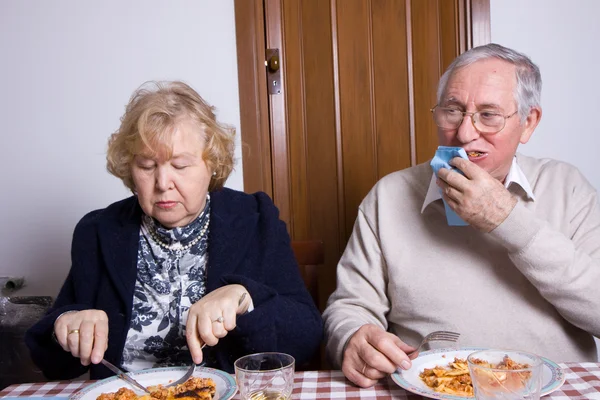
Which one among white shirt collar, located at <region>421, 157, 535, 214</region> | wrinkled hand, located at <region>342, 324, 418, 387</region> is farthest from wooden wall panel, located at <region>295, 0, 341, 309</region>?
wrinkled hand, located at <region>342, 324, 418, 387</region>

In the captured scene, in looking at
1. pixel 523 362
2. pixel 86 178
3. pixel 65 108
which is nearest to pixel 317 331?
pixel 523 362

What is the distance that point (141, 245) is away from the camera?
5.09 feet

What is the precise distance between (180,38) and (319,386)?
1.80 metres

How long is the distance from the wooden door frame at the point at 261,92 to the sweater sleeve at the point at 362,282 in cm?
94

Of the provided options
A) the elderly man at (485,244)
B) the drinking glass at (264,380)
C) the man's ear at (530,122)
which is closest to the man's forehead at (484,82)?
the elderly man at (485,244)

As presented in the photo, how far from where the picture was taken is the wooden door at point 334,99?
2.54 m

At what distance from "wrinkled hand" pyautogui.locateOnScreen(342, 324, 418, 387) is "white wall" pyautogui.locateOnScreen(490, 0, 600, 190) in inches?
62.0

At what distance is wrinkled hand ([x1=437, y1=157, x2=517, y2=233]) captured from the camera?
132 centimetres

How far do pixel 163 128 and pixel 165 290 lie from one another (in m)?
0.41

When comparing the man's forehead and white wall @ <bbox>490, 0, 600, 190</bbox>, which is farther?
white wall @ <bbox>490, 0, 600, 190</bbox>

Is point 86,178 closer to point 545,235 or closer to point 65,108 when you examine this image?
point 65,108

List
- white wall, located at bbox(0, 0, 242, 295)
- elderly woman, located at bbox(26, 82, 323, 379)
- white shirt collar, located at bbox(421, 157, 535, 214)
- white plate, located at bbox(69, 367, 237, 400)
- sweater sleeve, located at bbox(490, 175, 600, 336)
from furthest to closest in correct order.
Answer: white wall, located at bbox(0, 0, 242, 295) < white shirt collar, located at bbox(421, 157, 535, 214) < elderly woman, located at bbox(26, 82, 323, 379) < sweater sleeve, located at bbox(490, 175, 600, 336) < white plate, located at bbox(69, 367, 237, 400)

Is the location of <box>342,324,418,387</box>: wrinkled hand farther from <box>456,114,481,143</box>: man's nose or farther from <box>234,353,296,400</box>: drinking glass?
<box>456,114,481,143</box>: man's nose

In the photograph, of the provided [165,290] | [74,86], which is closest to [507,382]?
[165,290]
